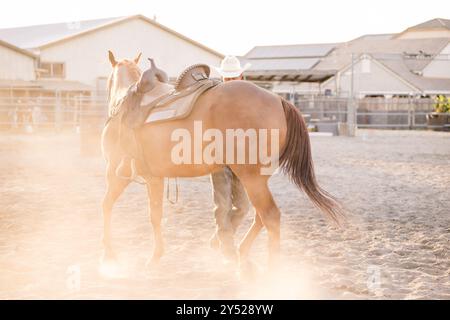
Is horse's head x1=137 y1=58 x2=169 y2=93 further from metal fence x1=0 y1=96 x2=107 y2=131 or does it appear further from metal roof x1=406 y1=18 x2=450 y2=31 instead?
metal roof x1=406 y1=18 x2=450 y2=31

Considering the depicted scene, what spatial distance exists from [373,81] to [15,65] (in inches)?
1002

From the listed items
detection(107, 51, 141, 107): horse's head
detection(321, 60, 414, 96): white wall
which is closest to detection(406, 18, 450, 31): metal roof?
detection(321, 60, 414, 96): white wall

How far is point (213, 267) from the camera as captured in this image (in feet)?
14.8

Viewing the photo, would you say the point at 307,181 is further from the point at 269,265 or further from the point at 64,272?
the point at 64,272

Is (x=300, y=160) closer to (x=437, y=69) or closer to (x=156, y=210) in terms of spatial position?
(x=156, y=210)

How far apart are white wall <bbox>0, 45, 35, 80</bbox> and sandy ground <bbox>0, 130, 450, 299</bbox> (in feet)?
64.0

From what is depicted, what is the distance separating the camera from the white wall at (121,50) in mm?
29000

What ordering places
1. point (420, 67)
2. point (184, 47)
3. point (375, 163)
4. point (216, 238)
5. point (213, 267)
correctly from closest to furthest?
point (213, 267), point (216, 238), point (375, 163), point (184, 47), point (420, 67)

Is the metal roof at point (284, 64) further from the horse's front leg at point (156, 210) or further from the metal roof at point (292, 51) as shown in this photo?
the horse's front leg at point (156, 210)

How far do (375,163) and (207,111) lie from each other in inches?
354

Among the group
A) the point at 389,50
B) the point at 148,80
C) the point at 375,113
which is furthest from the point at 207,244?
the point at 389,50

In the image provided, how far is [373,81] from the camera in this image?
4191cm
